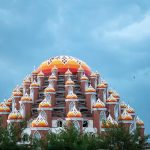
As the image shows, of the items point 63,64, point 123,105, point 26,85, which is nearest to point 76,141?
point 63,64

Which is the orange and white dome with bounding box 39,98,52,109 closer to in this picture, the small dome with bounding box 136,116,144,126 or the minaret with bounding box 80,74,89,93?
the minaret with bounding box 80,74,89,93

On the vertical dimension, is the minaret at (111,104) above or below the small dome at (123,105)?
below

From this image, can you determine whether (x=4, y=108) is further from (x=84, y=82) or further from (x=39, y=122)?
(x=84, y=82)

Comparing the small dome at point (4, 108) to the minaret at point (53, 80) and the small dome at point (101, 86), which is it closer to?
the minaret at point (53, 80)

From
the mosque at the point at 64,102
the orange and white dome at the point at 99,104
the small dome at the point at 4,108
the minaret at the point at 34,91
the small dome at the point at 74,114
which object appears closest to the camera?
the small dome at the point at 74,114

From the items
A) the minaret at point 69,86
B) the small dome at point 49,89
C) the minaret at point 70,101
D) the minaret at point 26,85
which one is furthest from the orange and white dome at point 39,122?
the minaret at point 26,85

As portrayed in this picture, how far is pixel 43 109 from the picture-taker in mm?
47375

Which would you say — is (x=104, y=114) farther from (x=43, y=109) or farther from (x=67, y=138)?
(x=67, y=138)

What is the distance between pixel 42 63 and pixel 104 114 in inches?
563

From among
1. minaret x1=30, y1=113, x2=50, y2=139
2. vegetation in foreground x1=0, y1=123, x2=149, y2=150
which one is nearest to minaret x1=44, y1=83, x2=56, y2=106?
minaret x1=30, y1=113, x2=50, y2=139

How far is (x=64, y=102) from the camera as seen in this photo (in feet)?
168

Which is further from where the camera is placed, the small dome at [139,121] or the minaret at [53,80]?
the small dome at [139,121]

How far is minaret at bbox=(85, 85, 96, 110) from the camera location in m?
50.8

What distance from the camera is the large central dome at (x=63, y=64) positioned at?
5556cm
